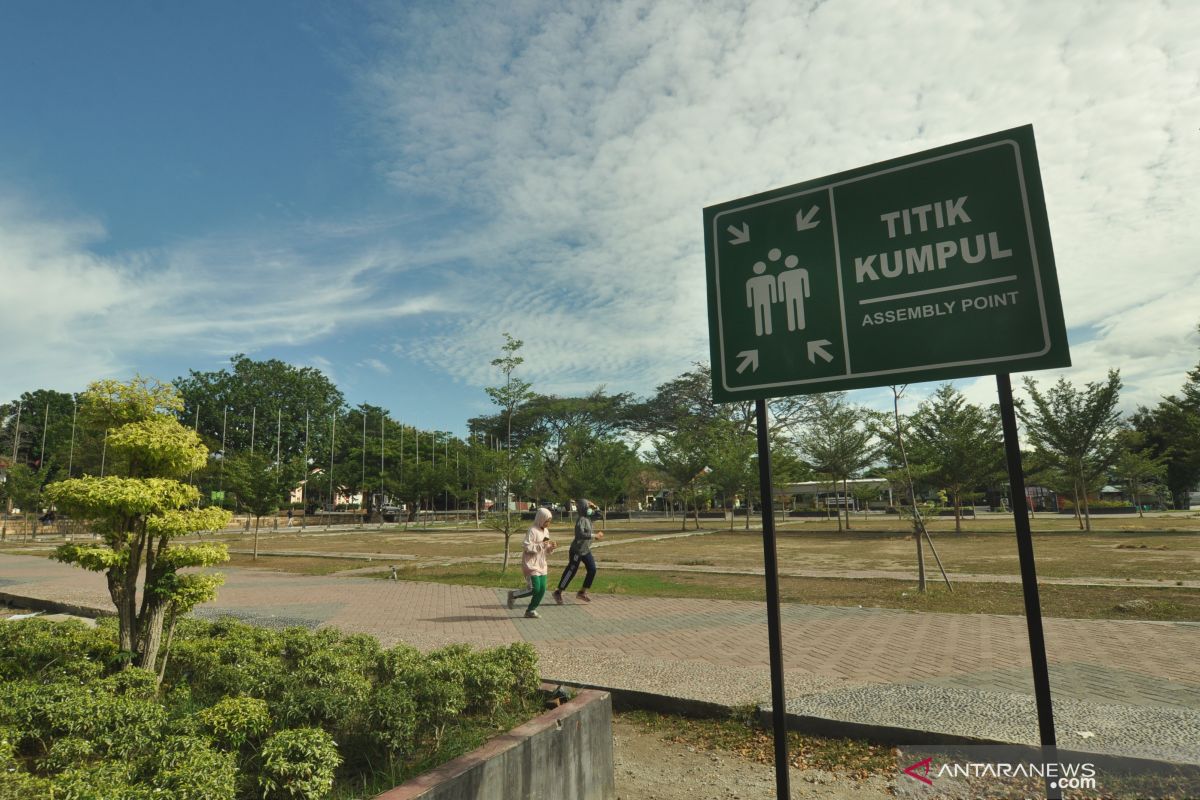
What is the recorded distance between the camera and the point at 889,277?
7.50 ft

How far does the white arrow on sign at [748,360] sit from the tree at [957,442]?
90.3ft

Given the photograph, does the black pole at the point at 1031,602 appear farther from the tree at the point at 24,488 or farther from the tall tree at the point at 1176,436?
the tree at the point at 24,488

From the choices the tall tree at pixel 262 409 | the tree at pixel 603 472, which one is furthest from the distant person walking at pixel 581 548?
the tall tree at pixel 262 409

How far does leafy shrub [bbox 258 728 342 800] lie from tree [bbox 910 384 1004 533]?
28.2 meters

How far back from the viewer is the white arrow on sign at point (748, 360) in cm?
254

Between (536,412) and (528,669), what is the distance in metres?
60.6

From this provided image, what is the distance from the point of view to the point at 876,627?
25.1 ft

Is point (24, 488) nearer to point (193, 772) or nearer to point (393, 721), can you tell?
point (393, 721)

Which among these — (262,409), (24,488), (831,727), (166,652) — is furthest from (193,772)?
(262,409)

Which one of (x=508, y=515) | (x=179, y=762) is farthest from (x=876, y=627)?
(x=508, y=515)

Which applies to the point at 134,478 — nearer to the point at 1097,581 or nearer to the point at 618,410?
the point at 1097,581

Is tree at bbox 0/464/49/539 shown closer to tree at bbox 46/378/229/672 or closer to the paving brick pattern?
the paving brick pattern

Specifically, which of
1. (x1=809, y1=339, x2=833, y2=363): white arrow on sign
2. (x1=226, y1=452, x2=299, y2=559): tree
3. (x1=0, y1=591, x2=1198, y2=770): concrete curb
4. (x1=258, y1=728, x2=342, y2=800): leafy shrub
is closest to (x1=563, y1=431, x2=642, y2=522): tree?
(x1=226, y1=452, x2=299, y2=559): tree

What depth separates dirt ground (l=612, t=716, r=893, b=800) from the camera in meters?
3.50
